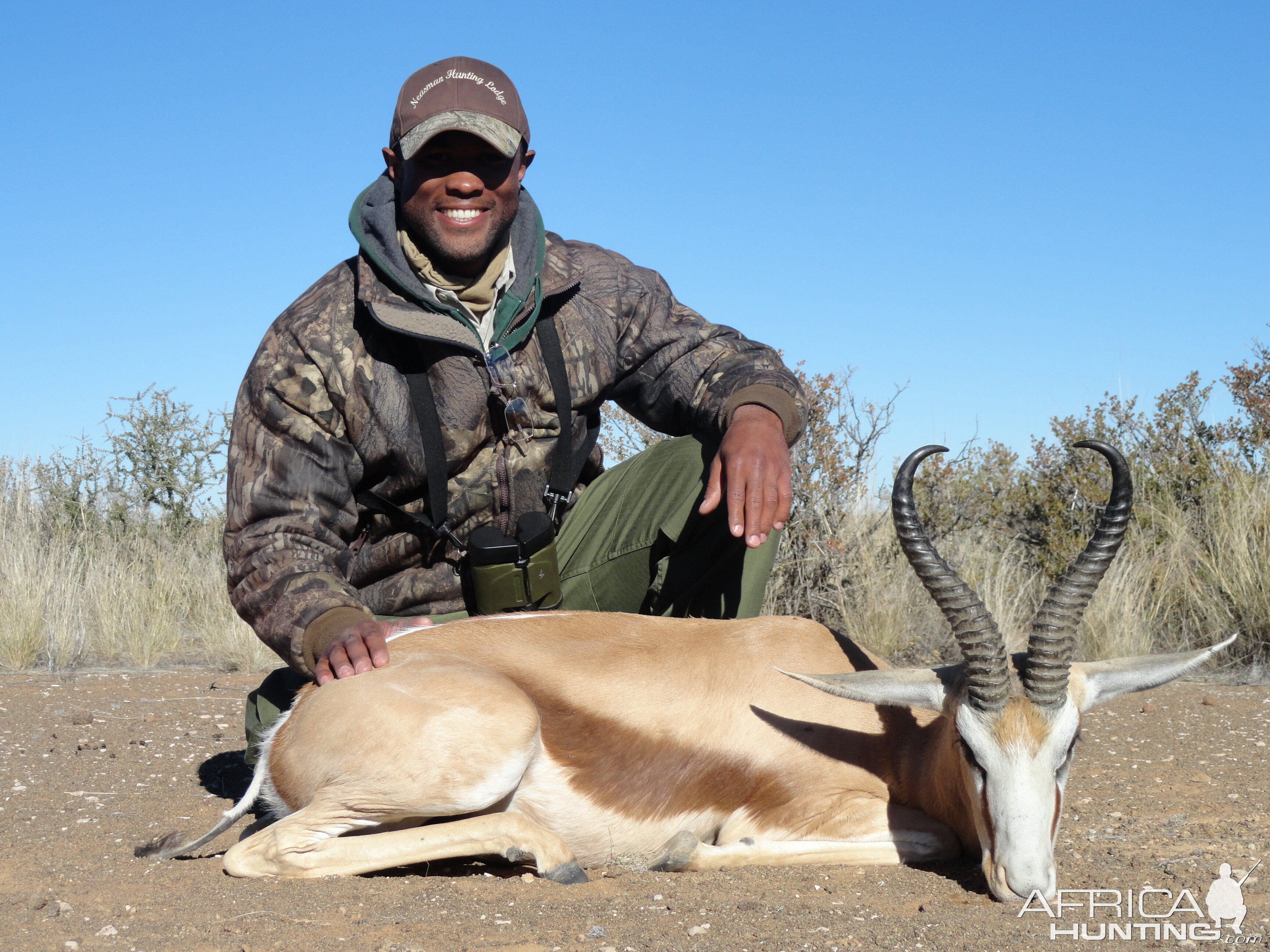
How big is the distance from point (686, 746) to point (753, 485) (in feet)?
3.26

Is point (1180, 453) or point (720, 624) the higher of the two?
point (1180, 453)

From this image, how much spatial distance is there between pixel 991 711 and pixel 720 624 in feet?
3.85

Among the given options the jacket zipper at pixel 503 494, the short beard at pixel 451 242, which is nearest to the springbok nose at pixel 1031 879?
the jacket zipper at pixel 503 494

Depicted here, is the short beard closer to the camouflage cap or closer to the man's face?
the man's face

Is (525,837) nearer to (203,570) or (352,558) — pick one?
(352,558)

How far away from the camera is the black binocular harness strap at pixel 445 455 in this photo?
4805 mm

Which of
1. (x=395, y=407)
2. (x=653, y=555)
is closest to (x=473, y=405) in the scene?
(x=395, y=407)

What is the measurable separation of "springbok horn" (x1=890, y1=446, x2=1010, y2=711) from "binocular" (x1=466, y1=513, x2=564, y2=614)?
5.57 ft

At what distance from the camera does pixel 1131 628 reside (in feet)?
28.1

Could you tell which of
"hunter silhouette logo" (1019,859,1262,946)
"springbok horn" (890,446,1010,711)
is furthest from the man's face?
"hunter silhouette logo" (1019,859,1262,946)

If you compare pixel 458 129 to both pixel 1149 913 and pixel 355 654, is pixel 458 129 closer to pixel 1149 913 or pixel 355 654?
pixel 355 654

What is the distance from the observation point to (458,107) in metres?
5.00

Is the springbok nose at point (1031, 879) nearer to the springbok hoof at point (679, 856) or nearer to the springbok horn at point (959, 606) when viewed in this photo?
the springbok horn at point (959, 606)

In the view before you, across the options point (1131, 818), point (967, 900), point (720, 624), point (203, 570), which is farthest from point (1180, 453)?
point (203, 570)
